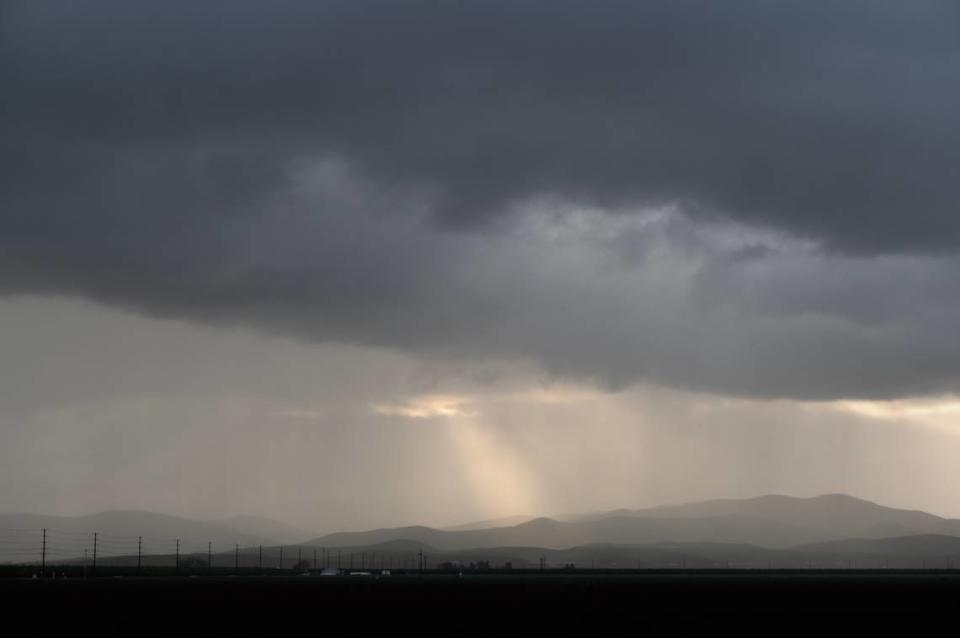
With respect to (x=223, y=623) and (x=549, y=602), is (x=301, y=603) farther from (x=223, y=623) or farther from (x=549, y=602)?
(x=223, y=623)

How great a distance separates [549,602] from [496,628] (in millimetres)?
21868

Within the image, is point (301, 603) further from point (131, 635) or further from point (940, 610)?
point (940, 610)

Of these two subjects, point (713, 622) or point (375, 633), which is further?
point (713, 622)

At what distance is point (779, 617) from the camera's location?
175ft

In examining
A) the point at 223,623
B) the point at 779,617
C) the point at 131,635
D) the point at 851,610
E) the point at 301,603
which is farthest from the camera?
the point at 301,603

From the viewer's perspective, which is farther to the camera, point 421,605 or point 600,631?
point 421,605

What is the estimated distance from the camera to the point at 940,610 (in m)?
60.5

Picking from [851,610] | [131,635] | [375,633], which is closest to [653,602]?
[851,610]

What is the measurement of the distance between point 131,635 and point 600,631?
1693 centimetres

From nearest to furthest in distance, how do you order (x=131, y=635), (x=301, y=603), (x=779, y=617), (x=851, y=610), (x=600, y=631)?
(x=131, y=635) → (x=600, y=631) → (x=779, y=617) → (x=851, y=610) → (x=301, y=603)

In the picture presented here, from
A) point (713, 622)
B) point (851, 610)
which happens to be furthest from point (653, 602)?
point (713, 622)

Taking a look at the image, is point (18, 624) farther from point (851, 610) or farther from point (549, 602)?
point (851, 610)

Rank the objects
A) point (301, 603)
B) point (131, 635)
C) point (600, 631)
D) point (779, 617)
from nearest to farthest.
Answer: point (131, 635) < point (600, 631) < point (779, 617) < point (301, 603)

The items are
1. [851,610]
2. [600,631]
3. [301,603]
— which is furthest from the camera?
[301,603]
